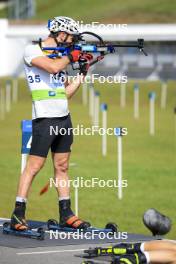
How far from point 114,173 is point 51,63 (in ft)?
32.8

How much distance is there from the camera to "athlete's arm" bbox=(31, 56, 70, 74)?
14.0 metres

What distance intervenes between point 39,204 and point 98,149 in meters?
10.2

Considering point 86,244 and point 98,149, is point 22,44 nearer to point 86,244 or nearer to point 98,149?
point 98,149

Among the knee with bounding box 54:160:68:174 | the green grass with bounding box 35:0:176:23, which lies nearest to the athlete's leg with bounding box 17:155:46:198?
the knee with bounding box 54:160:68:174

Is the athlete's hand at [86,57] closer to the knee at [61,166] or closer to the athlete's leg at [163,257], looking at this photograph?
the knee at [61,166]

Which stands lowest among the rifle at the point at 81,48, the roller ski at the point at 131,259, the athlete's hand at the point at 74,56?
the roller ski at the point at 131,259

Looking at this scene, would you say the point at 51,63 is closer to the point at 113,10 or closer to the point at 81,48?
the point at 81,48

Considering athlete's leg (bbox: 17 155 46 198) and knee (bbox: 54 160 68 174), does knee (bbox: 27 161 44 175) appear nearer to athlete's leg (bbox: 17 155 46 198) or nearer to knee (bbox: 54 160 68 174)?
athlete's leg (bbox: 17 155 46 198)

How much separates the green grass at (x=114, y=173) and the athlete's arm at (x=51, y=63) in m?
3.27

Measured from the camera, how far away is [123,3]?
248 feet

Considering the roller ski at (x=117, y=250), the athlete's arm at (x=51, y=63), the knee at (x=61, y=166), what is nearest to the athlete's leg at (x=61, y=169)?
the knee at (x=61, y=166)

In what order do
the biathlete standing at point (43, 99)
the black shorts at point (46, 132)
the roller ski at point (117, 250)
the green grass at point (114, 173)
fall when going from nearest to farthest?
the roller ski at point (117, 250), the biathlete standing at point (43, 99), the black shorts at point (46, 132), the green grass at point (114, 173)

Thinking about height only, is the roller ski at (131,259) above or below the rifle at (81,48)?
below

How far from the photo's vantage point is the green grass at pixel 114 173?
1864 cm
